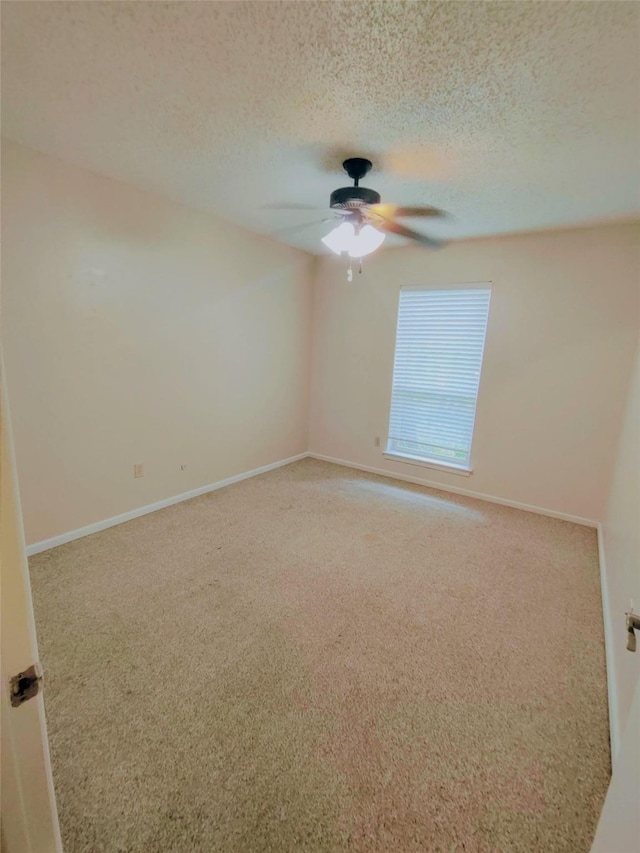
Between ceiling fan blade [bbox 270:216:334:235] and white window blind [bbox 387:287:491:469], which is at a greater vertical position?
ceiling fan blade [bbox 270:216:334:235]

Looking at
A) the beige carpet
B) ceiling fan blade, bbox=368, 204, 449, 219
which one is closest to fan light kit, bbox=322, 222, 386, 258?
ceiling fan blade, bbox=368, 204, 449, 219

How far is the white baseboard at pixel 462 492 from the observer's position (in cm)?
331

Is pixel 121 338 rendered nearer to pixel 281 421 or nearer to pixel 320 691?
pixel 281 421

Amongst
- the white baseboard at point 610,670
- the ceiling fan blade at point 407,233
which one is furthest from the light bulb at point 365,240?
the white baseboard at point 610,670

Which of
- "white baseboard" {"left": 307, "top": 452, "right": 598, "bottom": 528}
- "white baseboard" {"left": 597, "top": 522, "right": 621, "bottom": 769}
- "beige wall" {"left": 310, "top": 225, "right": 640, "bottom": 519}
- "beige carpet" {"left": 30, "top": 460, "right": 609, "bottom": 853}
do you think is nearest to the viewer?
"beige carpet" {"left": 30, "top": 460, "right": 609, "bottom": 853}

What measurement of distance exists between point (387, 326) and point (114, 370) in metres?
2.73

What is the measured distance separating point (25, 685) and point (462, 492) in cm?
380

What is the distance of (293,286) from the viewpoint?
165 inches

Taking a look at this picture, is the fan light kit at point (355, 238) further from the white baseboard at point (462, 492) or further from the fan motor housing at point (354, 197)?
the white baseboard at point (462, 492)

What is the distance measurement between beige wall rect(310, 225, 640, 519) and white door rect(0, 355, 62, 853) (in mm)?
3695

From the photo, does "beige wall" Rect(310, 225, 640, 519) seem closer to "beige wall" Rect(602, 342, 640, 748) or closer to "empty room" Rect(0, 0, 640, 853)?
"empty room" Rect(0, 0, 640, 853)

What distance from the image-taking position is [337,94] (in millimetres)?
1529

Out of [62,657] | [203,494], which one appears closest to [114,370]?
[203,494]

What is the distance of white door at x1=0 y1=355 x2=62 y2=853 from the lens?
22.1 inches
